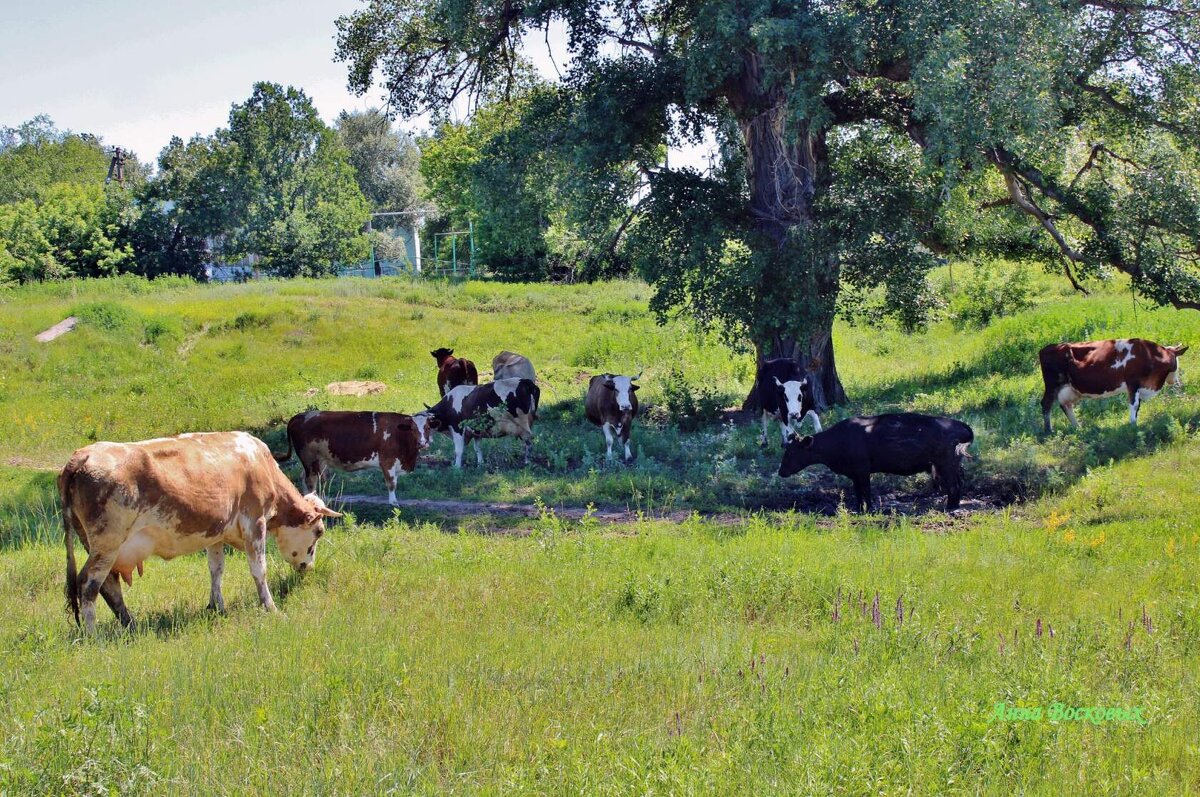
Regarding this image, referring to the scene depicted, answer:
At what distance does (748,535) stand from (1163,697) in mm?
5646

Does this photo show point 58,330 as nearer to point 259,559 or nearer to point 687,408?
point 687,408

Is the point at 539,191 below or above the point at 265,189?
below

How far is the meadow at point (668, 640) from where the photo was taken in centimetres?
598

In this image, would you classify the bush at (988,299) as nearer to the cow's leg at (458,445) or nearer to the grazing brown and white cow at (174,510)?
the cow's leg at (458,445)

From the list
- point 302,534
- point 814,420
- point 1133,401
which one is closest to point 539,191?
point 814,420

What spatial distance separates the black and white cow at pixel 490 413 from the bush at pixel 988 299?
1697 centimetres

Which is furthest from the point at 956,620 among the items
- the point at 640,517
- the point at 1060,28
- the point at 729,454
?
the point at 1060,28

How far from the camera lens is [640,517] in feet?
42.5

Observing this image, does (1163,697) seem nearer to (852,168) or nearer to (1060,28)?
(1060,28)

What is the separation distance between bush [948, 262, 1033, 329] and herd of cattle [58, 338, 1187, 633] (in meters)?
12.5

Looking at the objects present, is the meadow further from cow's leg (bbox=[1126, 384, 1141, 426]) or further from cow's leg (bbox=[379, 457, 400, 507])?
cow's leg (bbox=[379, 457, 400, 507])

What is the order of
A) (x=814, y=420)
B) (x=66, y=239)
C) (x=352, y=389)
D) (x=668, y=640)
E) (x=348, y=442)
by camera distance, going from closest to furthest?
(x=668, y=640) < (x=348, y=442) < (x=814, y=420) < (x=352, y=389) < (x=66, y=239)

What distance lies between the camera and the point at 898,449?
582 inches

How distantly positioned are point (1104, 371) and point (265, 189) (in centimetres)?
4503
